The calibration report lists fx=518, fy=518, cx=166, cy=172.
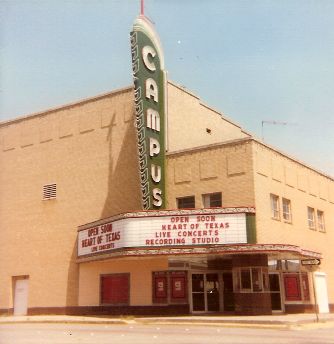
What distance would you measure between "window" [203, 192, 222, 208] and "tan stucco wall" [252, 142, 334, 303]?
2067 mm

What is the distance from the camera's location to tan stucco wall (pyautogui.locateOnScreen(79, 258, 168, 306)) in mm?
26438

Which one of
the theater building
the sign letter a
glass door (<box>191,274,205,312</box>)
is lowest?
glass door (<box>191,274,205,312</box>)

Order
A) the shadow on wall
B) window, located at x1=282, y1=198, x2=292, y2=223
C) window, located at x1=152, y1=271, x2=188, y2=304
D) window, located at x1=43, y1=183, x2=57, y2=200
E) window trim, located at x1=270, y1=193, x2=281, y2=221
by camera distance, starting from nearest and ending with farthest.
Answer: window, located at x1=152, y1=271, x2=188, y2=304 → window trim, located at x1=270, y1=193, x2=281, y2=221 → window, located at x1=282, y1=198, x2=292, y2=223 → the shadow on wall → window, located at x1=43, y1=183, x2=57, y2=200

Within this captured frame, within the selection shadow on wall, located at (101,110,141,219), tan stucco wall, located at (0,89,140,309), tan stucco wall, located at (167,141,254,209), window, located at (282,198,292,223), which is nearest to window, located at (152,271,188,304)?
tan stucco wall, located at (167,141,254,209)

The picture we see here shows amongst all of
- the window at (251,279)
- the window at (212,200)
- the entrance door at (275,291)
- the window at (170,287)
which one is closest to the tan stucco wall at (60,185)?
the window at (212,200)

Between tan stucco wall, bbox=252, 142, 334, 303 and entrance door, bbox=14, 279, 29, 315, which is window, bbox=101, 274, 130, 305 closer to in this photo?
entrance door, bbox=14, 279, 29, 315

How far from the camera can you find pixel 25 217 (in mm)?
32562

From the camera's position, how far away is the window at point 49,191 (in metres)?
31.7

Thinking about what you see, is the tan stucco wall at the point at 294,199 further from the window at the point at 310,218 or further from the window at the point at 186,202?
the window at the point at 186,202

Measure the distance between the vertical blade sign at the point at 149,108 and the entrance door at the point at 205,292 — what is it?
415 cm

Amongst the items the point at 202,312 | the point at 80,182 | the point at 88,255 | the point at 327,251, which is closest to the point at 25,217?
the point at 80,182

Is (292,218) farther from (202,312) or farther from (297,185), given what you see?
(202,312)

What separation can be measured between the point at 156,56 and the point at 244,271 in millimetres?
11914

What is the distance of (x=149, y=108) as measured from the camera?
86.9 ft
